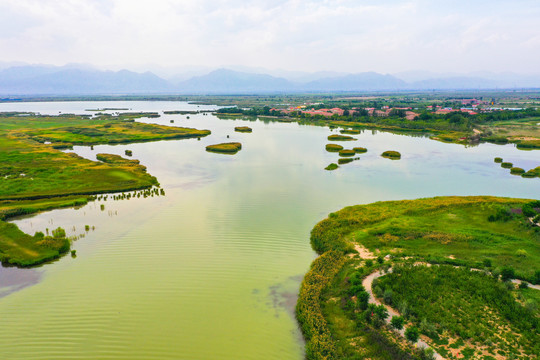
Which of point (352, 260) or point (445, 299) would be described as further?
point (352, 260)

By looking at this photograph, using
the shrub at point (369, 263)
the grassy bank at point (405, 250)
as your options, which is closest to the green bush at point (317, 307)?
the grassy bank at point (405, 250)

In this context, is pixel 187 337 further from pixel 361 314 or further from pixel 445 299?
pixel 445 299

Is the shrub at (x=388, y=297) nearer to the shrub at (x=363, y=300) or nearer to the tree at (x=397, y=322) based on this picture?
the shrub at (x=363, y=300)

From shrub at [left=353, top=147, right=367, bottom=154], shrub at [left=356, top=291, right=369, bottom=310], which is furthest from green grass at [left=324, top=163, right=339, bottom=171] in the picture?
shrub at [left=356, top=291, right=369, bottom=310]

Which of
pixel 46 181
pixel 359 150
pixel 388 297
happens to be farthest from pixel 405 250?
pixel 46 181

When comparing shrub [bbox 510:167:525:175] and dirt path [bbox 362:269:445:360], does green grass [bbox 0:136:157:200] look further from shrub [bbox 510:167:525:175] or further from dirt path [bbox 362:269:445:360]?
shrub [bbox 510:167:525:175]

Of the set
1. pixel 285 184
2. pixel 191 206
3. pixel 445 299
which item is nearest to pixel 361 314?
pixel 445 299
